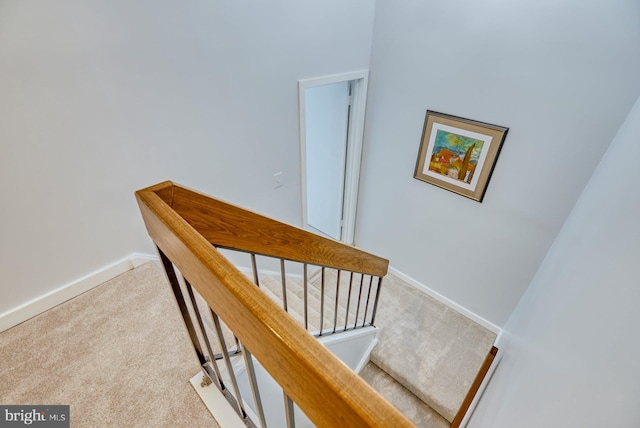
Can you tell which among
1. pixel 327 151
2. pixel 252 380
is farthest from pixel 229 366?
pixel 327 151

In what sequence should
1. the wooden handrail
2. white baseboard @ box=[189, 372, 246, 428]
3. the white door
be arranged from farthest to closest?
the white door → white baseboard @ box=[189, 372, 246, 428] → the wooden handrail

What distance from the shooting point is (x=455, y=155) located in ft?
8.03

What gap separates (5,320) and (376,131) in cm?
292

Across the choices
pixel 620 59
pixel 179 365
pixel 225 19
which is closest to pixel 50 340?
pixel 179 365

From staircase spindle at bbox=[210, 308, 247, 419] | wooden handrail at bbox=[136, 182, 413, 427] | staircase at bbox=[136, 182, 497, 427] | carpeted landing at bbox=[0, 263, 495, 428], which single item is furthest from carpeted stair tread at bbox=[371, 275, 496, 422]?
wooden handrail at bbox=[136, 182, 413, 427]

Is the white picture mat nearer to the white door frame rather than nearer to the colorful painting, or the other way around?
the colorful painting

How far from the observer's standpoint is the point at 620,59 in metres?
1.62

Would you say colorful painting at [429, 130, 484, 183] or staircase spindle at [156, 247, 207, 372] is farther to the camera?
colorful painting at [429, 130, 484, 183]

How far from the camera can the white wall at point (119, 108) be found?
1.18m

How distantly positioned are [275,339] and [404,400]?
2632mm

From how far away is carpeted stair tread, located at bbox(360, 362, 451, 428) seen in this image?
7.72 ft

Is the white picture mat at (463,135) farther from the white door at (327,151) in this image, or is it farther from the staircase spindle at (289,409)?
the staircase spindle at (289,409)

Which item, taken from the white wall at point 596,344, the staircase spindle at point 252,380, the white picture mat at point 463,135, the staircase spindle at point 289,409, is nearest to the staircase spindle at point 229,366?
the staircase spindle at point 252,380

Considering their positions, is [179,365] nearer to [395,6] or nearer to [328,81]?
[328,81]
